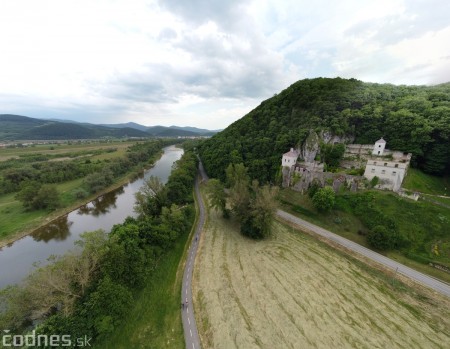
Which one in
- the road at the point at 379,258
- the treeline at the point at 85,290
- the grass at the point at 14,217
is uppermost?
the treeline at the point at 85,290

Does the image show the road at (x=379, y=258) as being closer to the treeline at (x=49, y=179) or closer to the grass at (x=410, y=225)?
the grass at (x=410, y=225)

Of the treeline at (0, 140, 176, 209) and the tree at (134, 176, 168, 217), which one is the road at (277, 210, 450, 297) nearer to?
the tree at (134, 176, 168, 217)

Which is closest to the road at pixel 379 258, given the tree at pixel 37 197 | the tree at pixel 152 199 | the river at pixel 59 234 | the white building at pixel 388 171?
the white building at pixel 388 171

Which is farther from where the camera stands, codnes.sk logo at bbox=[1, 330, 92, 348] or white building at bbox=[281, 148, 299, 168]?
white building at bbox=[281, 148, 299, 168]

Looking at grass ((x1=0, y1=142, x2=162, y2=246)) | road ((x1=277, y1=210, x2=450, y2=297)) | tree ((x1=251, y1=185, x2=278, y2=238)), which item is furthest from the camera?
grass ((x1=0, y1=142, x2=162, y2=246))

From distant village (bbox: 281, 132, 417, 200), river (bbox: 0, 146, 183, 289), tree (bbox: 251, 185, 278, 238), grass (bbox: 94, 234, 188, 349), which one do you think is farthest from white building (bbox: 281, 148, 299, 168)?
river (bbox: 0, 146, 183, 289)

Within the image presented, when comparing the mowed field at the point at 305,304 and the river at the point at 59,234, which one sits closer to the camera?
the mowed field at the point at 305,304
